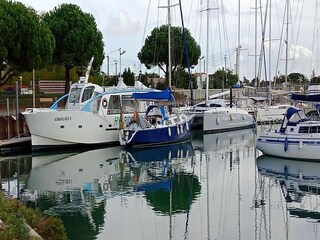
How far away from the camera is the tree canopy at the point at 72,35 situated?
154 feet

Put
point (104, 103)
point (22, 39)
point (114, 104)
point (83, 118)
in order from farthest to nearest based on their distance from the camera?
point (22, 39), point (114, 104), point (104, 103), point (83, 118)

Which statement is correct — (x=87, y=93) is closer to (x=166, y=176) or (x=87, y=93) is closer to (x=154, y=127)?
(x=154, y=127)

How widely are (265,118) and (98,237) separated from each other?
39.3 m

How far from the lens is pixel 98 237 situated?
15.0 m

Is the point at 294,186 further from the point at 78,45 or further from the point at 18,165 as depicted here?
the point at 78,45

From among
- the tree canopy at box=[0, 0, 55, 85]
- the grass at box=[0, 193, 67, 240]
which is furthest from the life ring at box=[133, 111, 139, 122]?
the grass at box=[0, 193, 67, 240]

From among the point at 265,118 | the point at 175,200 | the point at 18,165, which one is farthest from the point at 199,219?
the point at 265,118

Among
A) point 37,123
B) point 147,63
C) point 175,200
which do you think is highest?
point 147,63

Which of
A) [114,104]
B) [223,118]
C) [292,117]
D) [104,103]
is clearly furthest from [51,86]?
[292,117]

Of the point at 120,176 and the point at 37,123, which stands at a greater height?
the point at 37,123

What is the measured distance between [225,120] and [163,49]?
72.0 ft

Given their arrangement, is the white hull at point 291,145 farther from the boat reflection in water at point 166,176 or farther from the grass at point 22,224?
the grass at point 22,224

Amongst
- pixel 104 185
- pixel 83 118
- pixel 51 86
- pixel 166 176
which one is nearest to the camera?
pixel 104 185

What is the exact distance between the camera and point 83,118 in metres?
32.6
